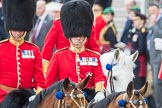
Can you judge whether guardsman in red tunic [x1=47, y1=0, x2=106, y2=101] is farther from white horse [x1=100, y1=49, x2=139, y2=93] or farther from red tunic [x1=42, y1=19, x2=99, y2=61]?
red tunic [x1=42, y1=19, x2=99, y2=61]

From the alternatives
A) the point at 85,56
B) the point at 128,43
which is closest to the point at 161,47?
the point at 128,43

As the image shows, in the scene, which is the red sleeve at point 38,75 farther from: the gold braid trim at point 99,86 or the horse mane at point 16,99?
the gold braid trim at point 99,86

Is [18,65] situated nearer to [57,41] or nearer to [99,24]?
[57,41]

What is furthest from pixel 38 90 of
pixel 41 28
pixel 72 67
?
pixel 41 28

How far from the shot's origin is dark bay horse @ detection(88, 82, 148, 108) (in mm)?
7566

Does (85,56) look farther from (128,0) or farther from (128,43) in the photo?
(128,0)

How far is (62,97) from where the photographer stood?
7.77m

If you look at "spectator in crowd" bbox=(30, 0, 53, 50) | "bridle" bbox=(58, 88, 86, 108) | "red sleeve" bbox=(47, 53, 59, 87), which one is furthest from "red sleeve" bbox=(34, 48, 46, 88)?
"spectator in crowd" bbox=(30, 0, 53, 50)

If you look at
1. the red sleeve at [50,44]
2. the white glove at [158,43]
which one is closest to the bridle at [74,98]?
the red sleeve at [50,44]

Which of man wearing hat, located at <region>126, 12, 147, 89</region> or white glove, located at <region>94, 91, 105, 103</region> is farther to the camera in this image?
man wearing hat, located at <region>126, 12, 147, 89</region>

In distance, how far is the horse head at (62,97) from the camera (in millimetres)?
7766

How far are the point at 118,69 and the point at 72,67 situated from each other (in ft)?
3.07

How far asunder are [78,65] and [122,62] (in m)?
1.00

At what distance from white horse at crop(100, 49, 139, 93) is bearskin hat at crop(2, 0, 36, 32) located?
3.59 ft
